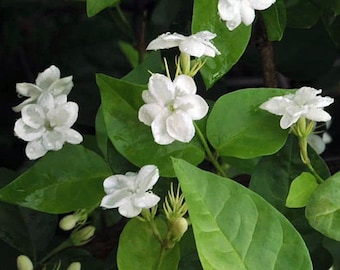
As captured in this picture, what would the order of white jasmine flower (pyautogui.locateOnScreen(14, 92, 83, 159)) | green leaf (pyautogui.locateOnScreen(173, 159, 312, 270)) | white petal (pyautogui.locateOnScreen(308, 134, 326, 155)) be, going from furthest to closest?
white petal (pyautogui.locateOnScreen(308, 134, 326, 155)), white jasmine flower (pyautogui.locateOnScreen(14, 92, 83, 159)), green leaf (pyautogui.locateOnScreen(173, 159, 312, 270))

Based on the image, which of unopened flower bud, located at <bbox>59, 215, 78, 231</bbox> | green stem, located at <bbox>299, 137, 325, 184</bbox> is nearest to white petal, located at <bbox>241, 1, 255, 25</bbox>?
green stem, located at <bbox>299, 137, 325, 184</bbox>

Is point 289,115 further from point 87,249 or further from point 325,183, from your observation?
point 87,249

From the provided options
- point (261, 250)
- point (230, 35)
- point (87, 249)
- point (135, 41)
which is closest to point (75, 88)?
point (135, 41)

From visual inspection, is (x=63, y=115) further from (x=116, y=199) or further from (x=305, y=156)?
(x=305, y=156)

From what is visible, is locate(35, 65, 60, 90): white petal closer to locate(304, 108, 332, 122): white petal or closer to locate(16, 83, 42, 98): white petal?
locate(16, 83, 42, 98): white petal

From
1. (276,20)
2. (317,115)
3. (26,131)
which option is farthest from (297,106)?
(26,131)

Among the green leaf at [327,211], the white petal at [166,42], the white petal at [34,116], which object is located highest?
the white petal at [166,42]

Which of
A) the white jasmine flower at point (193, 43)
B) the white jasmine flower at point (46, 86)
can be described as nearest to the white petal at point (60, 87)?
the white jasmine flower at point (46, 86)

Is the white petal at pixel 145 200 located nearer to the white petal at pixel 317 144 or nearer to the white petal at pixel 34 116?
the white petal at pixel 34 116
